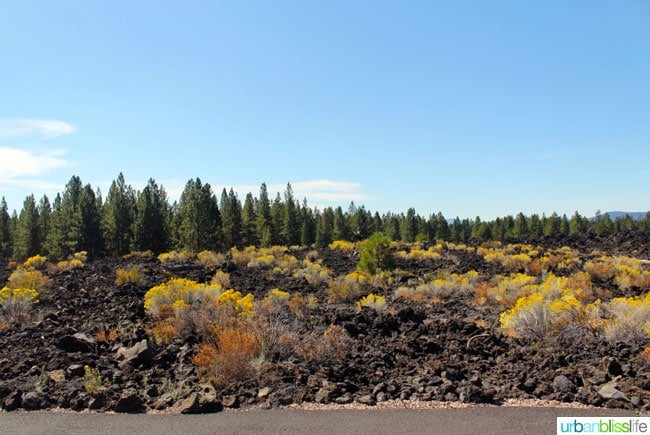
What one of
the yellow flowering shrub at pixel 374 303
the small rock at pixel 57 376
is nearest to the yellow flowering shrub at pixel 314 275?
the yellow flowering shrub at pixel 374 303

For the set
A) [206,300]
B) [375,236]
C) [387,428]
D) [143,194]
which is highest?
[143,194]

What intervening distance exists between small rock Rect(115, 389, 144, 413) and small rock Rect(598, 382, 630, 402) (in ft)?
21.5

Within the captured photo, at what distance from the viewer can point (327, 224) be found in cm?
7900

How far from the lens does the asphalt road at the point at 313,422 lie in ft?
19.0

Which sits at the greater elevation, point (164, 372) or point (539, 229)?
point (539, 229)

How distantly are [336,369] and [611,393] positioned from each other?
13.3 feet

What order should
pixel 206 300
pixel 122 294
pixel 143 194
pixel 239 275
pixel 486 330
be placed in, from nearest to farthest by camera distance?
1. pixel 486 330
2. pixel 206 300
3. pixel 122 294
4. pixel 239 275
5. pixel 143 194

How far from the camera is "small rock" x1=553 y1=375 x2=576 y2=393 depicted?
271 inches

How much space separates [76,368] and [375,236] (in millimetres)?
16973

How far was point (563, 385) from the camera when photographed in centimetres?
695

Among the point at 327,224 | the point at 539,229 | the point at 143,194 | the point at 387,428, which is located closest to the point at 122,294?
the point at 387,428

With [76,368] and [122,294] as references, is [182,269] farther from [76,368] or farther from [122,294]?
[76,368]

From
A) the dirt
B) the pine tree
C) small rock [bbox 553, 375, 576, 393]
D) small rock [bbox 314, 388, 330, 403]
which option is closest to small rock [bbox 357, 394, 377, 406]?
the dirt

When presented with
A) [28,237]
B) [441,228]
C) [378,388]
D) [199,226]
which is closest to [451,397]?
[378,388]
